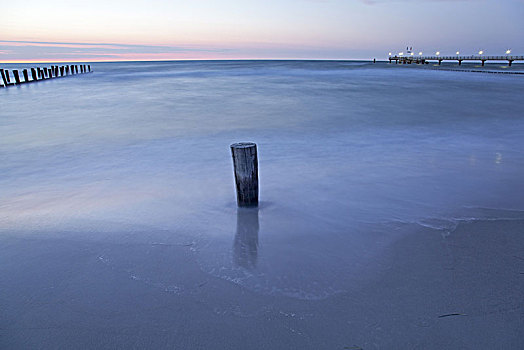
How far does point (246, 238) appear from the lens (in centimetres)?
343

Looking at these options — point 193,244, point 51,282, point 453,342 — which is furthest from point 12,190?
point 453,342

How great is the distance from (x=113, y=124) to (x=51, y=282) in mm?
8775

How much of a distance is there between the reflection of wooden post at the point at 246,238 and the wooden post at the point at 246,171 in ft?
0.44

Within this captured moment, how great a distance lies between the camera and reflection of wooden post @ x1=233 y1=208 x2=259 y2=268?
9.98ft

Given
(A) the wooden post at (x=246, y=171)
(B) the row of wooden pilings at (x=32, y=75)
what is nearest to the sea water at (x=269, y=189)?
(A) the wooden post at (x=246, y=171)

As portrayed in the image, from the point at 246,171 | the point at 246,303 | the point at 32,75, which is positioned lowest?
the point at 246,303

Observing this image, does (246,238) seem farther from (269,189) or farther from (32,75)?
(32,75)

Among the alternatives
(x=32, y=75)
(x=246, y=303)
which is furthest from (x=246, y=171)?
(x=32, y=75)

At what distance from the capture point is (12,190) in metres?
5.04

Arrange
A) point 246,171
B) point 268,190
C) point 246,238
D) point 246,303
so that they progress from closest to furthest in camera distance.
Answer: point 246,303, point 246,238, point 246,171, point 268,190

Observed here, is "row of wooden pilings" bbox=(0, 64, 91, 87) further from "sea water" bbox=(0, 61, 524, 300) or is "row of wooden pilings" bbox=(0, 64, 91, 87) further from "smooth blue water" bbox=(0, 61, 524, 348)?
"smooth blue water" bbox=(0, 61, 524, 348)

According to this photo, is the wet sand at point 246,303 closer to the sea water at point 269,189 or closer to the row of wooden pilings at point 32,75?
the sea water at point 269,189

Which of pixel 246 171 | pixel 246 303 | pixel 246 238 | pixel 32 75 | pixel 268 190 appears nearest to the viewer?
pixel 246 303

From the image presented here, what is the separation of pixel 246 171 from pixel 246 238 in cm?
79
